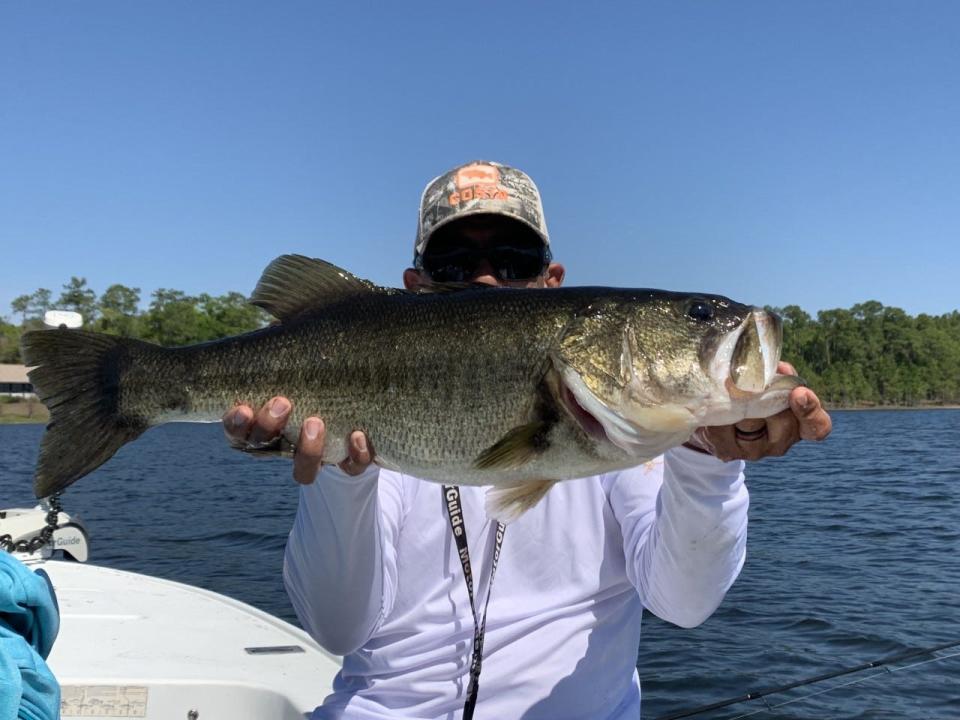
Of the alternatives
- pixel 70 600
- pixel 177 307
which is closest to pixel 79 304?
pixel 177 307

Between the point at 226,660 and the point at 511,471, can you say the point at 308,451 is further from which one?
the point at 226,660

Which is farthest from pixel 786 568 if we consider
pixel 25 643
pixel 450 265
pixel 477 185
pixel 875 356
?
pixel 875 356

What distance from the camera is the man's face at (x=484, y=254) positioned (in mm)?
3367

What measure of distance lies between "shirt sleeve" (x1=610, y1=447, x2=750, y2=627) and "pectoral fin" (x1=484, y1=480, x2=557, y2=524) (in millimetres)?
458

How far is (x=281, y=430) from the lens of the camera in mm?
2574

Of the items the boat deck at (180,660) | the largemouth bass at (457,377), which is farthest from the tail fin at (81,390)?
the boat deck at (180,660)

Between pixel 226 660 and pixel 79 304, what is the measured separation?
11094 centimetres

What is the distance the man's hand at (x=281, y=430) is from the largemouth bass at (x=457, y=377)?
36mm

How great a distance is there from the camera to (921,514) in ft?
61.2

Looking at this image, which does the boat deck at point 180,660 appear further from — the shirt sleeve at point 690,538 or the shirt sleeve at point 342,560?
the shirt sleeve at point 690,538

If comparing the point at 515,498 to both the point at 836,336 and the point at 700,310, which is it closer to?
the point at 700,310

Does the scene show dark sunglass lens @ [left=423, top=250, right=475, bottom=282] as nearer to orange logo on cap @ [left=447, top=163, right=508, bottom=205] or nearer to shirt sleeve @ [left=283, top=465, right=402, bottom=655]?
orange logo on cap @ [left=447, top=163, right=508, bottom=205]

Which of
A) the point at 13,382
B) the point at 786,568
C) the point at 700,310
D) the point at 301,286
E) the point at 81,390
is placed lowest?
the point at 786,568

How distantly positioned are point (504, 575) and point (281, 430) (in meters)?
0.99
